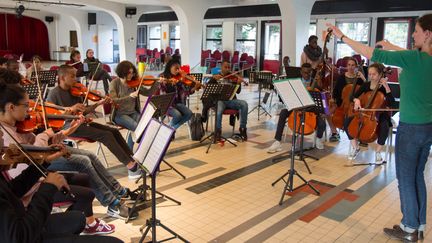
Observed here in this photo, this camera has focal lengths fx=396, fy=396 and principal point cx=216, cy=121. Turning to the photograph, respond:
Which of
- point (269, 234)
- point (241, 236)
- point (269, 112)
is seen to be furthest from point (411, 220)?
point (269, 112)

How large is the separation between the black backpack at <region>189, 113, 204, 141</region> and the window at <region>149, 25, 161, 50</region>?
16477 mm

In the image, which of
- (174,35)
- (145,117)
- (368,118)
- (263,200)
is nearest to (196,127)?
(263,200)

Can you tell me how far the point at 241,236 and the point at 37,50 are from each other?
2386 cm

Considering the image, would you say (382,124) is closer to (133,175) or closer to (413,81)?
(413,81)

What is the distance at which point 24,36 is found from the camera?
919 inches

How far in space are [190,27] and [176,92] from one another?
626 centimetres

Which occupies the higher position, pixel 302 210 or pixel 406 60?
pixel 406 60

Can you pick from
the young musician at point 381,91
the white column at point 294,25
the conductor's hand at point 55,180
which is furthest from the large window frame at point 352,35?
the conductor's hand at point 55,180

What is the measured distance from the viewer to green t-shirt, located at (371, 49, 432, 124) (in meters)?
2.78

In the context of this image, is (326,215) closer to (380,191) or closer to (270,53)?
(380,191)

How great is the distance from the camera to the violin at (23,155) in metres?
1.92

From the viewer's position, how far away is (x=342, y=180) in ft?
15.1

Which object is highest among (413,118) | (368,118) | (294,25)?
(294,25)

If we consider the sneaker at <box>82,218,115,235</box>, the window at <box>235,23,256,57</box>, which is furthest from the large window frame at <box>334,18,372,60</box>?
the sneaker at <box>82,218,115,235</box>
